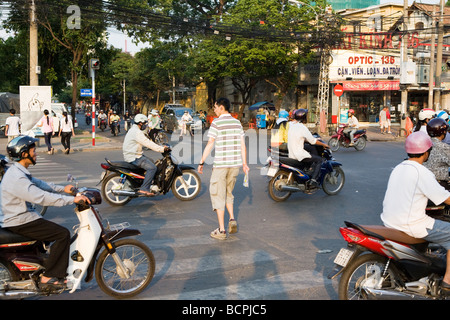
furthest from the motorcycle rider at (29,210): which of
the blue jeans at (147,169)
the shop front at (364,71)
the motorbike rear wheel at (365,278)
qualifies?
the shop front at (364,71)

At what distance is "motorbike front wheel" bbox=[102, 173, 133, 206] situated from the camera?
8.57 metres

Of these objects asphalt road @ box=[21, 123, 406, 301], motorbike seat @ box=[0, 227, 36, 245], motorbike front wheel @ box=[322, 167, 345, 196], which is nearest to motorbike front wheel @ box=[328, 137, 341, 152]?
asphalt road @ box=[21, 123, 406, 301]

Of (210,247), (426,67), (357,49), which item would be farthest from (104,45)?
(210,247)

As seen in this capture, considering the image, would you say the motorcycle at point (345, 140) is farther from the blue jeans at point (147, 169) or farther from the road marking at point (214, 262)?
the road marking at point (214, 262)

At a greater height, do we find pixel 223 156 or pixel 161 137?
→ pixel 223 156

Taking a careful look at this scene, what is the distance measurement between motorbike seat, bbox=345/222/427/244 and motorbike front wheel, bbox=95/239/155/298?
6.39 feet

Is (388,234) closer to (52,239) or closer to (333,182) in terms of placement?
(52,239)

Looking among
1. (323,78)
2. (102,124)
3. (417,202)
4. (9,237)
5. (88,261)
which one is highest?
(323,78)

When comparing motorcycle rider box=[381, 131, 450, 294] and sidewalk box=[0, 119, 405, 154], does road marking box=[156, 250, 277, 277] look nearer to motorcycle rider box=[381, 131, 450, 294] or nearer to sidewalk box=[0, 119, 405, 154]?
motorcycle rider box=[381, 131, 450, 294]

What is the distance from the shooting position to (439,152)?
5949 mm

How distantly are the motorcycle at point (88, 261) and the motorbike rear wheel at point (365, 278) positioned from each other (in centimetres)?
182

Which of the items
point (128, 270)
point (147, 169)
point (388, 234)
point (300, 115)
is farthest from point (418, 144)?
point (147, 169)

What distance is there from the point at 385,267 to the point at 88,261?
2.58m

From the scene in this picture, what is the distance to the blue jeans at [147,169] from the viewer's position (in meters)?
8.50
